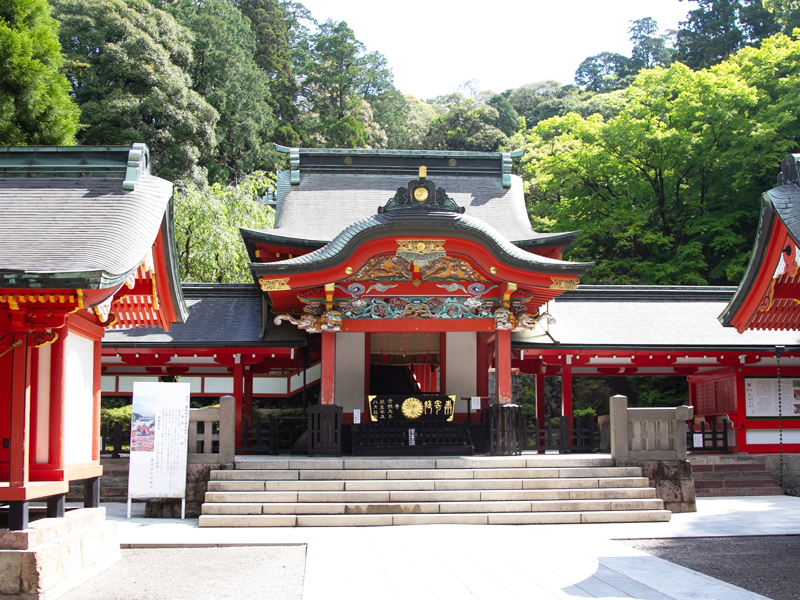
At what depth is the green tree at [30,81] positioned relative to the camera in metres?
16.4

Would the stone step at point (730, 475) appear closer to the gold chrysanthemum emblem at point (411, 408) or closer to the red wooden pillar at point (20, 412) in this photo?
the gold chrysanthemum emblem at point (411, 408)

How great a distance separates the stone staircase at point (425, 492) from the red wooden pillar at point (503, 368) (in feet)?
4.92

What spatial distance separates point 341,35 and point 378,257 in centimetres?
4252

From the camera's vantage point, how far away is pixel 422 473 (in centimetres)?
1090

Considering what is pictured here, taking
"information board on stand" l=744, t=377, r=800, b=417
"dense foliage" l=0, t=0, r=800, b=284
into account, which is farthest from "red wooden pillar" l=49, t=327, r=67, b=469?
"information board on stand" l=744, t=377, r=800, b=417

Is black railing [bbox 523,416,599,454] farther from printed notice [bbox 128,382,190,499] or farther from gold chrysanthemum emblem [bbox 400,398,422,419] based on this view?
printed notice [bbox 128,382,190,499]

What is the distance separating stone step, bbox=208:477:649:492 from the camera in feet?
34.2

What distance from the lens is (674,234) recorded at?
2698 cm

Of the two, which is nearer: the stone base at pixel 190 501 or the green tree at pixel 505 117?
the stone base at pixel 190 501

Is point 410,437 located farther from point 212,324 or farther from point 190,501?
point 212,324

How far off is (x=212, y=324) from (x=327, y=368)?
3.86m

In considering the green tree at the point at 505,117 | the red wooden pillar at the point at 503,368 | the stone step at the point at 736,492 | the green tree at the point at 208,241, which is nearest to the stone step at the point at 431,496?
the red wooden pillar at the point at 503,368

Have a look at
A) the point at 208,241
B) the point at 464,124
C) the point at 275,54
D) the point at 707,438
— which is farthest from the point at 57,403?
the point at 275,54

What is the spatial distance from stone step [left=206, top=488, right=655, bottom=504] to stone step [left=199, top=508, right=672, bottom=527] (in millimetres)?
352
